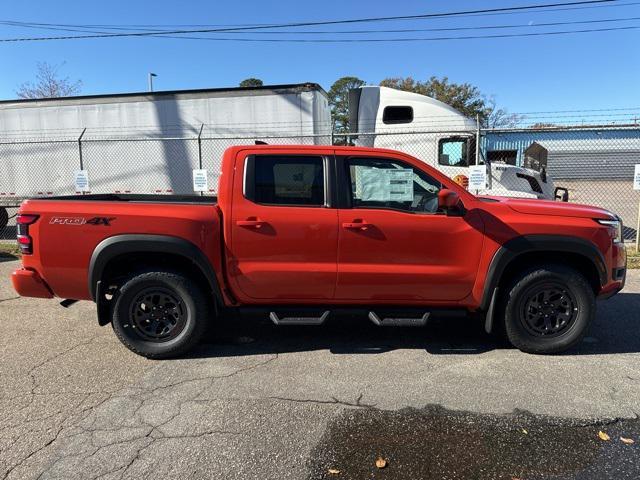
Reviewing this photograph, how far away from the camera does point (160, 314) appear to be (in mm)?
4480

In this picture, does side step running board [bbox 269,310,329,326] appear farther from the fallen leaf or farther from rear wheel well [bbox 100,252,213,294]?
the fallen leaf

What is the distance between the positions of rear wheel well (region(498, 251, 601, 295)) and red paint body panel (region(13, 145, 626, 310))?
5.6 inches

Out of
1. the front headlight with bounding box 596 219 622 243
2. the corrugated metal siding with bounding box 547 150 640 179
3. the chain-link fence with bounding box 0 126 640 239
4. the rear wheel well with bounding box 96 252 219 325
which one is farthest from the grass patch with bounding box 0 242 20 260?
the corrugated metal siding with bounding box 547 150 640 179

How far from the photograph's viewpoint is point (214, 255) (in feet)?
14.1

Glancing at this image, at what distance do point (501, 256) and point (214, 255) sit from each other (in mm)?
2478

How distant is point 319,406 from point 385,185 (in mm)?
1966

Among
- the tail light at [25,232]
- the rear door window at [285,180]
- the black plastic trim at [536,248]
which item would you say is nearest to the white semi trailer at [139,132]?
the rear door window at [285,180]

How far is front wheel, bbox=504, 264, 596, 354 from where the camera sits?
171 inches

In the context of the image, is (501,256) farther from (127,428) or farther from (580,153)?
(580,153)

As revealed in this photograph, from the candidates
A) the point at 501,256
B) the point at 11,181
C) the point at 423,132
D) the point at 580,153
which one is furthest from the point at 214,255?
the point at 580,153

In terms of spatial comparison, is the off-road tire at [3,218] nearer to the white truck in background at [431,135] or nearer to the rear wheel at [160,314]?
the white truck in background at [431,135]

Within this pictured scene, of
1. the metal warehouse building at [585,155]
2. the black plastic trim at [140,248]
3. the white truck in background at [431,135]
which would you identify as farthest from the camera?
the metal warehouse building at [585,155]

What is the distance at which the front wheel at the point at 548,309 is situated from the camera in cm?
435

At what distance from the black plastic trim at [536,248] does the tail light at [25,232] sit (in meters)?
4.00
